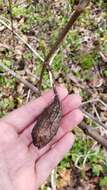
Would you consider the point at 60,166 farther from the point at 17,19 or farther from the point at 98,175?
the point at 17,19

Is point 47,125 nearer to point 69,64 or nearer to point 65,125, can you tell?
point 65,125

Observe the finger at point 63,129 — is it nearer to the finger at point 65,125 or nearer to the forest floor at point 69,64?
the finger at point 65,125

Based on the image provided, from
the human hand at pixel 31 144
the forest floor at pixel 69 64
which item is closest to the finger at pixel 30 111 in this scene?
the human hand at pixel 31 144

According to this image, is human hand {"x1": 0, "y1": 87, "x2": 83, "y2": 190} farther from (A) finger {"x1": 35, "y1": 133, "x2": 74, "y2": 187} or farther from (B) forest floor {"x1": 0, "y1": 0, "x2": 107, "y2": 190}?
(B) forest floor {"x1": 0, "y1": 0, "x2": 107, "y2": 190}


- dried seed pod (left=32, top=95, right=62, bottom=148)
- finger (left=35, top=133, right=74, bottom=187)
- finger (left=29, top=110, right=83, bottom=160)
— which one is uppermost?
dried seed pod (left=32, top=95, right=62, bottom=148)

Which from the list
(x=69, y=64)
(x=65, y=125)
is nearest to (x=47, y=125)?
(x=65, y=125)

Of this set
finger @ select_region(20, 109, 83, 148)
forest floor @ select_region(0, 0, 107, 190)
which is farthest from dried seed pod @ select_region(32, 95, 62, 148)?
forest floor @ select_region(0, 0, 107, 190)
